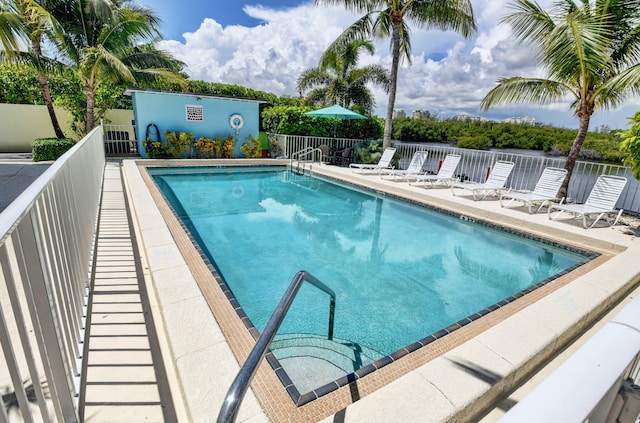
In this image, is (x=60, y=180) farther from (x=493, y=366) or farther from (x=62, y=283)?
(x=493, y=366)

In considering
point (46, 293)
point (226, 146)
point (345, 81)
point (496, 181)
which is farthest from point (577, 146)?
point (345, 81)

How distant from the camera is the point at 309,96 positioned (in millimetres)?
20281

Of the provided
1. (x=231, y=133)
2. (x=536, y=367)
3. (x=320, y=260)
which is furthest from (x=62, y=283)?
(x=231, y=133)

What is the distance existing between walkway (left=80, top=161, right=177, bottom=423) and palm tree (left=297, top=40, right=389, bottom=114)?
1735 centimetres

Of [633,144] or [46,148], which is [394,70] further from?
[46,148]

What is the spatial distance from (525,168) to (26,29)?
53.6 feet

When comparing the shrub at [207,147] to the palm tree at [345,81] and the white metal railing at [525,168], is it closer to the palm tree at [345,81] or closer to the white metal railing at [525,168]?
the white metal railing at [525,168]

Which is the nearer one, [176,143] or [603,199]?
[603,199]

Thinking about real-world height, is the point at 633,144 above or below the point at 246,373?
above

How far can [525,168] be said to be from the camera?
9.30 meters

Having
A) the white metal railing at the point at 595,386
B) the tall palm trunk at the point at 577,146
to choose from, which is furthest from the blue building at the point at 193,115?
the white metal railing at the point at 595,386

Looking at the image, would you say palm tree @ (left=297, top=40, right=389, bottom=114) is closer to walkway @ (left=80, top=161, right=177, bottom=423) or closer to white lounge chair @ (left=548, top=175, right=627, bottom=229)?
white lounge chair @ (left=548, top=175, right=627, bottom=229)

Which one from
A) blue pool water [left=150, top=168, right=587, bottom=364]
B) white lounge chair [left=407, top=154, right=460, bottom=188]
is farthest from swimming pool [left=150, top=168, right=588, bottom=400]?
white lounge chair [left=407, top=154, right=460, bottom=188]

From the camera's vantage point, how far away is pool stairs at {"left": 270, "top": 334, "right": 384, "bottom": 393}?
117 inches
